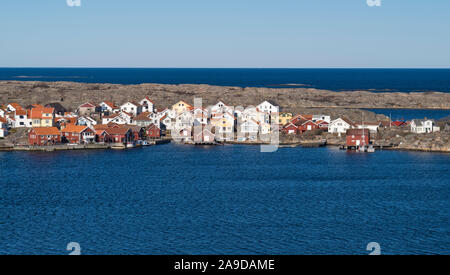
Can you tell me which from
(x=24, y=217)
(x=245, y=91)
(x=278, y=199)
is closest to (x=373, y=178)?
(x=278, y=199)

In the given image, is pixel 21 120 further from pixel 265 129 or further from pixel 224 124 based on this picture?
pixel 265 129

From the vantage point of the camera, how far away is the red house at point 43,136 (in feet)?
196

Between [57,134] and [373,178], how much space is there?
31.2 m

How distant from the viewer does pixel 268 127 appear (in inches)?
2598

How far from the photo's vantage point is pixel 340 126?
6431 centimetres

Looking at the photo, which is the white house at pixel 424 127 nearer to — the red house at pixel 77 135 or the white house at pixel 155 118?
the white house at pixel 155 118

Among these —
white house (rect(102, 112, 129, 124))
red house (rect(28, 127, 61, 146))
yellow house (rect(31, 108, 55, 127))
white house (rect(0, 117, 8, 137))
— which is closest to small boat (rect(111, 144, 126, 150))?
red house (rect(28, 127, 61, 146))

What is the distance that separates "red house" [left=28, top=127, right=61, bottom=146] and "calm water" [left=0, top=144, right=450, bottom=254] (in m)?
3.37

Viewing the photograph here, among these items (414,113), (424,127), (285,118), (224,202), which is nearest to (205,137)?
(285,118)

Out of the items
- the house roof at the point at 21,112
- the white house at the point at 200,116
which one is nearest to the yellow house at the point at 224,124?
the white house at the point at 200,116

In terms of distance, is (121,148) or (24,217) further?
(121,148)

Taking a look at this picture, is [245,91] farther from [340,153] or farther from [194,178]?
[194,178]

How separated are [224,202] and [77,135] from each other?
28.8 meters

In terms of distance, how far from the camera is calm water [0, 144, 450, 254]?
2800 cm
